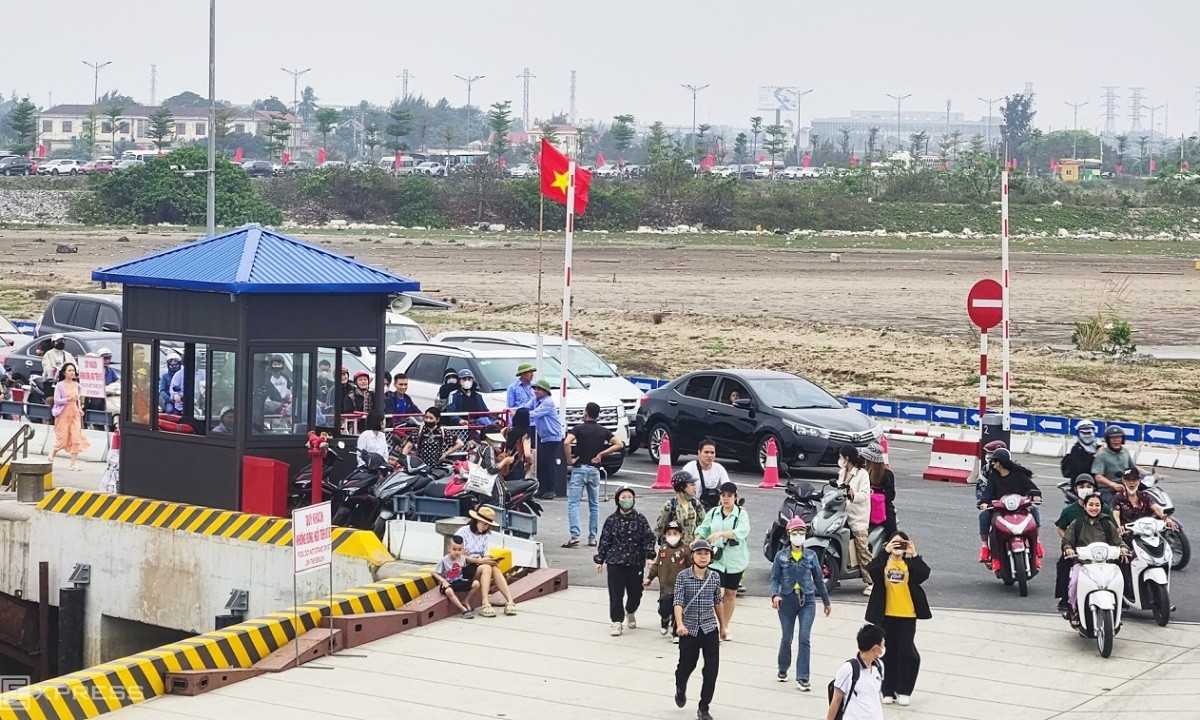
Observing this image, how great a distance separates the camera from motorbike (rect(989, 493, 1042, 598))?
17.1 metres

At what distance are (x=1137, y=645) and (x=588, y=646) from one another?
15.6 ft

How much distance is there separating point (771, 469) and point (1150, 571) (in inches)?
332

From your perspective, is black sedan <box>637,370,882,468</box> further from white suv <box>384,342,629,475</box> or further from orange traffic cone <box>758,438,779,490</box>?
white suv <box>384,342,629,475</box>

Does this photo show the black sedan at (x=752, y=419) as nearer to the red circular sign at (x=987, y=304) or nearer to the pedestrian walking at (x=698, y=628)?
the red circular sign at (x=987, y=304)

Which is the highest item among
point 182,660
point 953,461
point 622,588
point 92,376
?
point 92,376

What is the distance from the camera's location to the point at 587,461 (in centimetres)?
1906

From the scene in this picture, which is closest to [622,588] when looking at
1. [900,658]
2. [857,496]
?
[857,496]

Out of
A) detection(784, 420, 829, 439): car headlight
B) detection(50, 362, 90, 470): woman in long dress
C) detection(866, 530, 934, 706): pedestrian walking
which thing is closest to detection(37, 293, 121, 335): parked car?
detection(50, 362, 90, 470): woman in long dress

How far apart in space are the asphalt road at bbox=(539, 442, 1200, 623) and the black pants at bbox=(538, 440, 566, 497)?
0.33 m

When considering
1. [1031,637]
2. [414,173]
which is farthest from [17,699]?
[414,173]

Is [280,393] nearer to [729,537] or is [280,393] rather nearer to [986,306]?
[729,537]

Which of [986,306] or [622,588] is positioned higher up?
[986,306]

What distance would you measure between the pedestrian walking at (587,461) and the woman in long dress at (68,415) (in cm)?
767

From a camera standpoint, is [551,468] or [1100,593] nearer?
[1100,593]
